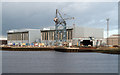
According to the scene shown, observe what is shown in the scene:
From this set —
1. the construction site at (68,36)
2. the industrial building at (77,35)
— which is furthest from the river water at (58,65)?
the industrial building at (77,35)

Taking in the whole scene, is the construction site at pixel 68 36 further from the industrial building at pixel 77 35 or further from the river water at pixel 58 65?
the river water at pixel 58 65

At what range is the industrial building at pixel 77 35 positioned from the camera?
15869cm

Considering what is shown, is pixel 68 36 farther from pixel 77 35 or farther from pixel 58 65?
pixel 58 65

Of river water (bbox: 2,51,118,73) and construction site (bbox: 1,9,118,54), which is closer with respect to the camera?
river water (bbox: 2,51,118,73)

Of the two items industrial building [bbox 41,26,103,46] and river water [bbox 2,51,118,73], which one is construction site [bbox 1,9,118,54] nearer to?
industrial building [bbox 41,26,103,46]

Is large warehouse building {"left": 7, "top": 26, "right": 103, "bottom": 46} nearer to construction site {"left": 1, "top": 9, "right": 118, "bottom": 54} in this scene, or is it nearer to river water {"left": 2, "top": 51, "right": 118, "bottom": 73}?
construction site {"left": 1, "top": 9, "right": 118, "bottom": 54}

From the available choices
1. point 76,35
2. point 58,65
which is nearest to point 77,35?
point 76,35

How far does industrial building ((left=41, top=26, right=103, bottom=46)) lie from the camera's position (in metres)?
159

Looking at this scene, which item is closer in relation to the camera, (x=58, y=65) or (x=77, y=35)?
(x=58, y=65)

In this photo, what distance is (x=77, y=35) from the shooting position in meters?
170

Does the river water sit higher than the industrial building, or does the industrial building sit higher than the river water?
the industrial building

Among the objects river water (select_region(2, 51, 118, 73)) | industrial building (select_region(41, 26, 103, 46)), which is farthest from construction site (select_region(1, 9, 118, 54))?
river water (select_region(2, 51, 118, 73))

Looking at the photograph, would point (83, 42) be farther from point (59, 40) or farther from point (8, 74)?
point (8, 74)

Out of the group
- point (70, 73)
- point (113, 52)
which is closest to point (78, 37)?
point (113, 52)
